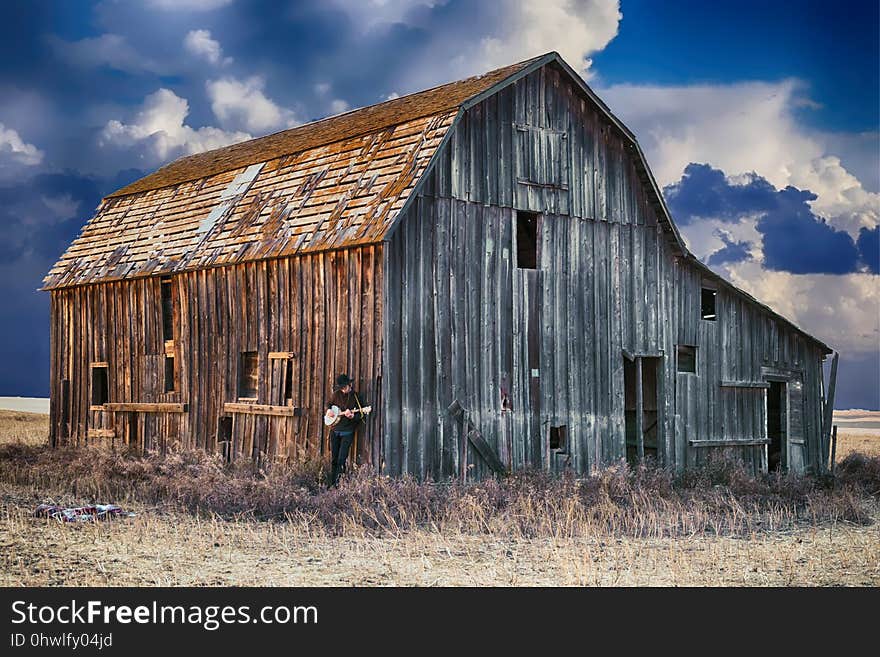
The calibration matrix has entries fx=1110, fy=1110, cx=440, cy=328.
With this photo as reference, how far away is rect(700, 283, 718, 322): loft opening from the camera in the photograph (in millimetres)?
23141

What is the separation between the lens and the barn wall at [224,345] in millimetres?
18422

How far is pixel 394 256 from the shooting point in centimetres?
1798

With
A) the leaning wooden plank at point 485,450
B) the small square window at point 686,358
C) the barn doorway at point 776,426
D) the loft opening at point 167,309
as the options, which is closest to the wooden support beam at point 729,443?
the barn doorway at point 776,426

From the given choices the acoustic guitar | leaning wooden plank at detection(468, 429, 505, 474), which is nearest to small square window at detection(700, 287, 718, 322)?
leaning wooden plank at detection(468, 429, 505, 474)

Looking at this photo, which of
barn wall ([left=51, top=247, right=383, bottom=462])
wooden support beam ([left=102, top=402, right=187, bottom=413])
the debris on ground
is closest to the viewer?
the debris on ground

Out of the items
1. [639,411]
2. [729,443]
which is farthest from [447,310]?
[729,443]

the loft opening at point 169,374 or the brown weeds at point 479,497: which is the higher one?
the loft opening at point 169,374

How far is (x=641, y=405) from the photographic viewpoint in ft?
70.6

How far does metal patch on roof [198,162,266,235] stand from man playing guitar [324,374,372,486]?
649 cm

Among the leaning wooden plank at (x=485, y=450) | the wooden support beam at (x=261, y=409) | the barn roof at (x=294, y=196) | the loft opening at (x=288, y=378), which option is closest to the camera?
the leaning wooden plank at (x=485, y=450)

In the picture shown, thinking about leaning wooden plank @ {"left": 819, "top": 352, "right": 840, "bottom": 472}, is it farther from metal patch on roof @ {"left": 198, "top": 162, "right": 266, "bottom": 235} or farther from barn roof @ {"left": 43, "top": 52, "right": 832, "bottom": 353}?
metal patch on roof @ {"left": 198, "top": 162, "right": 266, "bottom": 235}

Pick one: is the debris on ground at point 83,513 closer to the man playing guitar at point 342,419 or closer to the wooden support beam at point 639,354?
the man playing guitar at point 342,419

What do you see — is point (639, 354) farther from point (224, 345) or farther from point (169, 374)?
point (169, 374)

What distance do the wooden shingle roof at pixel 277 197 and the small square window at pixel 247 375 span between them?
72.6 inches
